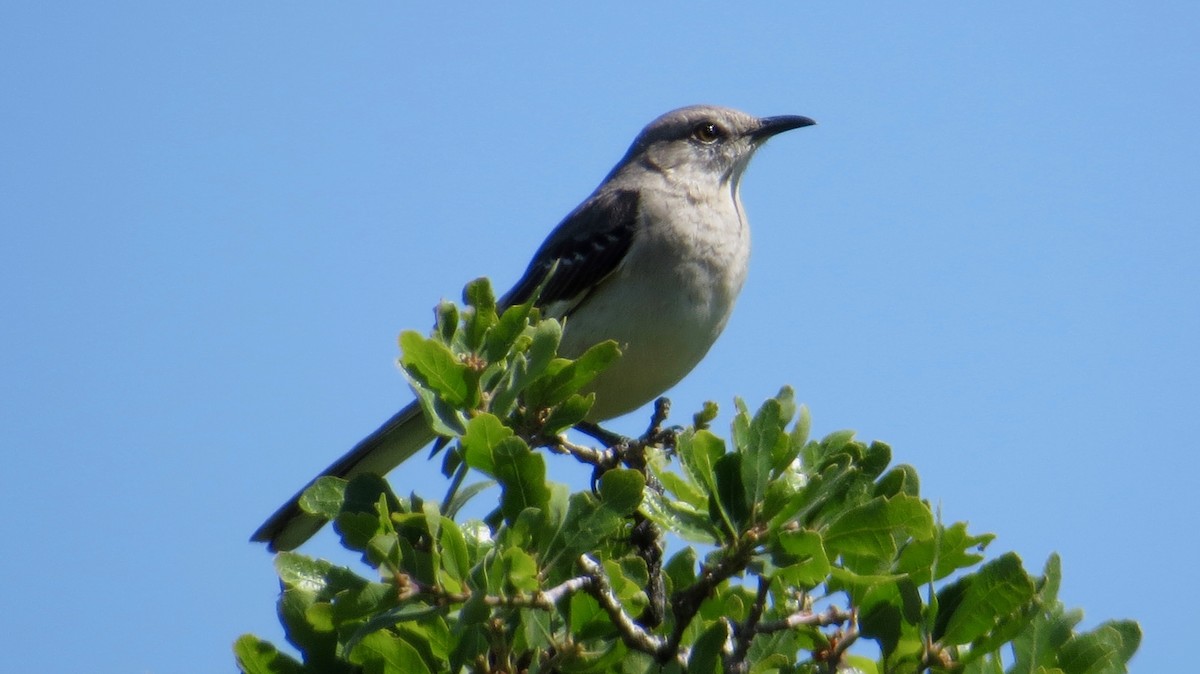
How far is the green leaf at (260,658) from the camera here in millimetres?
2801

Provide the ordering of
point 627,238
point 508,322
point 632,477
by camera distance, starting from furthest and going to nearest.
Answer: point 627,238 → point 508,322 → point 632,477

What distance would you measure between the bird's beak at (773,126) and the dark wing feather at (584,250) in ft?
3.37

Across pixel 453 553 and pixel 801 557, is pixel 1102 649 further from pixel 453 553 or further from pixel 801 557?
pixel 453 553

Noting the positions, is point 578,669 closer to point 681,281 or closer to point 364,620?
point 364,620

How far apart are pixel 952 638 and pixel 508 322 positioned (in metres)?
1.23

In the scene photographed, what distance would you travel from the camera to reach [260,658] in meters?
→ 2.81

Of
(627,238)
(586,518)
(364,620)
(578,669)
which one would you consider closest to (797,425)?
(586,518)

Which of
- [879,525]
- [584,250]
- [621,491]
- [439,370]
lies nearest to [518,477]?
[621,491]

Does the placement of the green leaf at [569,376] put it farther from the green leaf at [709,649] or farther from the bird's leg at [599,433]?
the bird's leg at [599,433]

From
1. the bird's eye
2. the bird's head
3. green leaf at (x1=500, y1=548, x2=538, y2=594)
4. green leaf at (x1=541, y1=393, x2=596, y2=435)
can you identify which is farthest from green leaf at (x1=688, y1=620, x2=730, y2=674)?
the bird's eye

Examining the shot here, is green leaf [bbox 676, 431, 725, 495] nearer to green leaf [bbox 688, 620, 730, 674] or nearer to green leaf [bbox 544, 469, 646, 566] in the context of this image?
green leaf [bbox 544, 469, 646, 566]

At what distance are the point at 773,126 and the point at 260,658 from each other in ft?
17.8

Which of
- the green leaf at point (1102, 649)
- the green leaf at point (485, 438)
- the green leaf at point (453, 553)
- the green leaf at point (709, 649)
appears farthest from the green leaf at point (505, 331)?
the green leaf at point (1102, 649)

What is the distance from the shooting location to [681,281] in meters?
5.98
